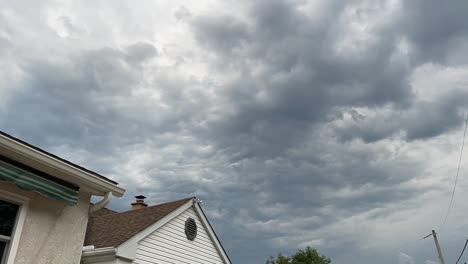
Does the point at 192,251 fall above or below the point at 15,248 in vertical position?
above

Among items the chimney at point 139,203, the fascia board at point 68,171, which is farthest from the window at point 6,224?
the chimney at point 139,203

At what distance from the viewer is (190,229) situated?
531 inches

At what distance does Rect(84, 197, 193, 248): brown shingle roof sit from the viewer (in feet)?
36.4

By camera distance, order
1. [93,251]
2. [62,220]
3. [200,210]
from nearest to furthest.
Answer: [62,220] < [93,251] < [200,210]

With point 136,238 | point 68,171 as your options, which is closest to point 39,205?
point 68,171

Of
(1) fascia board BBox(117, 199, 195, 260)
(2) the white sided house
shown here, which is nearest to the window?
(2) the white sided house

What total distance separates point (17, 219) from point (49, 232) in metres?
0.63

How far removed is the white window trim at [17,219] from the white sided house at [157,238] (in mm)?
3639

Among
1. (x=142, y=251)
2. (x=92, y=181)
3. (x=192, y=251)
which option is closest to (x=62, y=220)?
(x=92, y=181)

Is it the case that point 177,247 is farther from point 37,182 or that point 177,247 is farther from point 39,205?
point 37,182

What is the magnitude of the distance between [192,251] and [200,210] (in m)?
1.57

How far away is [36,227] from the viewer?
6.63m

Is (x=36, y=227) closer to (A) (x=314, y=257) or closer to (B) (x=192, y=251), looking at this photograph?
(B) (x=192, y=251)

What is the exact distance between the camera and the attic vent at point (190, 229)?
13.3 metres
